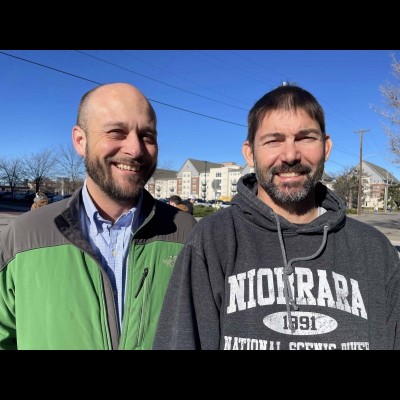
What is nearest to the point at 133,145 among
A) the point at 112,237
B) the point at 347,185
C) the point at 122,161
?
the point at 122,161

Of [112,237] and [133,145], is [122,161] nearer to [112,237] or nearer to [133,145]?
[133,145]

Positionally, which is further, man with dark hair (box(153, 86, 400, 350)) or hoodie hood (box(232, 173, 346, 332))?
hoodie hood (box(232, 173, 346, 332))

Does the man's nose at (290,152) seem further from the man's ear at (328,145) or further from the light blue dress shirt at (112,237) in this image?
the light blue dress shirt at (112,237)

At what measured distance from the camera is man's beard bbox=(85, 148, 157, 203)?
161 centimetres

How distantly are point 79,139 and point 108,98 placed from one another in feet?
0.87

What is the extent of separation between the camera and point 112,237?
64.9 inches

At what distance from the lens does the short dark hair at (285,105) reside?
1.53 m

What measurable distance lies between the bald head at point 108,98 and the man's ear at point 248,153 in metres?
0.53

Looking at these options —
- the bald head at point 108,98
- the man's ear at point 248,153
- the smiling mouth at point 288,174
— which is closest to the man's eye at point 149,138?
the bald head at point 108,98

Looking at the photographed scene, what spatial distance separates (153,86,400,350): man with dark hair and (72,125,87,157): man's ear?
0.78m

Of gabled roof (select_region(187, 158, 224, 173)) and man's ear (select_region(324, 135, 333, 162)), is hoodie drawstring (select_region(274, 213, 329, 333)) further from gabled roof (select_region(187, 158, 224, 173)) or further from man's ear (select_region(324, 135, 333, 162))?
gabled roof (select_region(187, 158, 224, 173))

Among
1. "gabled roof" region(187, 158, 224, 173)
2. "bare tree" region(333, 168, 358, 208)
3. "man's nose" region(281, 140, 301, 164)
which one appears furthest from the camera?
"gabled roof" region(187, 158, 224, 173)

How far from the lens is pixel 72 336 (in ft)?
4.56

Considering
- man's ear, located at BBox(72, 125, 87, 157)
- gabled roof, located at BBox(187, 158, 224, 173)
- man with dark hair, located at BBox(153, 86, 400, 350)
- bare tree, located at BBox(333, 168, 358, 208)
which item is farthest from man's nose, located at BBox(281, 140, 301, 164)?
gabled roof, located at BBox(187, 158, 224, 173)
